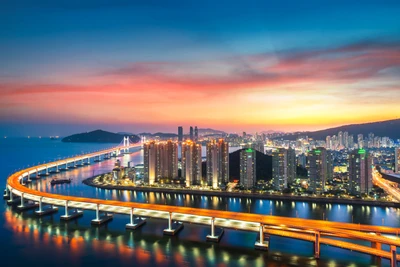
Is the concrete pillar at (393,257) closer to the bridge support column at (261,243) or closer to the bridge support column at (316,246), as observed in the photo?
the bridge support column at (316,246)

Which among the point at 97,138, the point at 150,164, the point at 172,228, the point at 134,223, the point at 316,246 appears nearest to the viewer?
the point at 316,246

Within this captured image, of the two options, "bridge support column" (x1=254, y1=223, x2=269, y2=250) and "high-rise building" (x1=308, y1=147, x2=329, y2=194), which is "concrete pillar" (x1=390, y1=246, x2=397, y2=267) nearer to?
"bridge support column" (x1=254, y1=223, x2=269, y2=250)

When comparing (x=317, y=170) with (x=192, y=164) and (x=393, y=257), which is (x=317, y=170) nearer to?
(x=192, y=164)

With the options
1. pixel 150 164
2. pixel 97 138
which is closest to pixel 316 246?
pixel 150 164

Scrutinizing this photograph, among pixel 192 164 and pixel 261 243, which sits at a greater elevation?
pixel 192 164

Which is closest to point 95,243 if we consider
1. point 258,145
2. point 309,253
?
point 309,253
